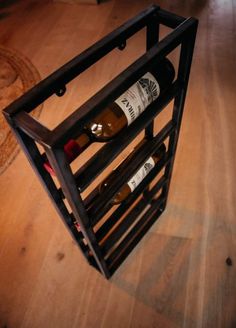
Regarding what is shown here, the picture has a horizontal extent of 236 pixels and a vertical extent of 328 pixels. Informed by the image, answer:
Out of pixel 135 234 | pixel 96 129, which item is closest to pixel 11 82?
pixel 135 234

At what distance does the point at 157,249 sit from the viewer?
1089 mm

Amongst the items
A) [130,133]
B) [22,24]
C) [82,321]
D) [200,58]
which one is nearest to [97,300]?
[82,321]

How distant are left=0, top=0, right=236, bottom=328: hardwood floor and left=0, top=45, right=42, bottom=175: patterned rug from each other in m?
0.11

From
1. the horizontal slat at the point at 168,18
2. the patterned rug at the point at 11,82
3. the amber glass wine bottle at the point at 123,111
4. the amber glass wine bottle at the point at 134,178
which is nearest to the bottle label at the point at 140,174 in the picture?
the amber glass wine bottle at the point at 134,178

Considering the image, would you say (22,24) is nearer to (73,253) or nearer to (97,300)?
(73,253)

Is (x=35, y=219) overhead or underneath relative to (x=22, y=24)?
underneath

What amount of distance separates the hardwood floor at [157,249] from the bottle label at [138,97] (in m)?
0.70

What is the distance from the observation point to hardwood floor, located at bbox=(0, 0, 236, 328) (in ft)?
3.19

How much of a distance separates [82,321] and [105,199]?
0.57 m

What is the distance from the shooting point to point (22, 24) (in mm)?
2080

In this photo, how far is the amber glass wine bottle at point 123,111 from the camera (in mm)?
527

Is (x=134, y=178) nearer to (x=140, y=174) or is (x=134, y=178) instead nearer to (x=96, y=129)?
(x=140, y=174)

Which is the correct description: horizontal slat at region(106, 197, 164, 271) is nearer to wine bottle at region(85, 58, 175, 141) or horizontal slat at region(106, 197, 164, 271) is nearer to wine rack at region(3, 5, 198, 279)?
wine rack at region(3, 5, 198, 279)

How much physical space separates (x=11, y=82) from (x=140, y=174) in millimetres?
1295
